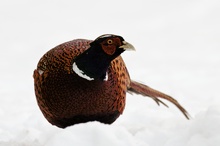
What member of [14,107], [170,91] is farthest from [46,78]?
[170,91]

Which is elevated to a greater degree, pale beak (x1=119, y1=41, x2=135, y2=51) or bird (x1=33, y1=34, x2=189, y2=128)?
pale beak (x1=119, y1=41, x2=135, y2=51)

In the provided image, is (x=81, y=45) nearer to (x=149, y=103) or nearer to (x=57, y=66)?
(x=57, y=66)

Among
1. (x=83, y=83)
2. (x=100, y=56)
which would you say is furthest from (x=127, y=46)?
(x=83, y=83)

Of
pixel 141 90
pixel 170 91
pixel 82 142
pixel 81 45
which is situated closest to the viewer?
pixel 82 142

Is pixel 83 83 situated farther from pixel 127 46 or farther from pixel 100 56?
pixel 127 46

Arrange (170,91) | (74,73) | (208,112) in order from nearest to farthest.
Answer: (208,112), (74,73), (170,91)

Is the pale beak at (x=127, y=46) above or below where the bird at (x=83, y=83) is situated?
above
